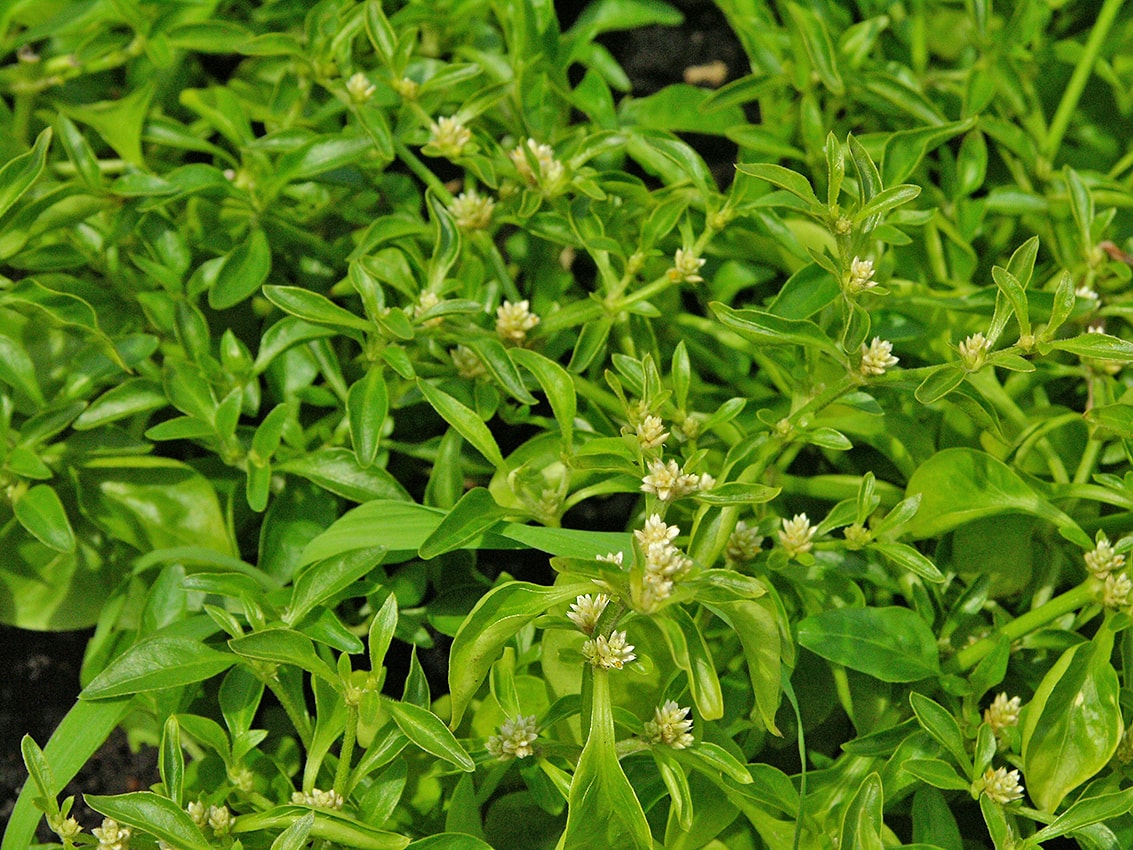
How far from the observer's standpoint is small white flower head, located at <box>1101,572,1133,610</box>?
1.26 meters

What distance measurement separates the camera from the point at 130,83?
1736mm

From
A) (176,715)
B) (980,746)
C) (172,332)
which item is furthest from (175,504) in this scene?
(980,746)

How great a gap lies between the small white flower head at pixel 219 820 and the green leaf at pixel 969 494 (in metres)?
0.85

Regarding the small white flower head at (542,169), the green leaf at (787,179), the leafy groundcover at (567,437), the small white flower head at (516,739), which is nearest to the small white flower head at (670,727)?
the leafy groundcover at (567,437)

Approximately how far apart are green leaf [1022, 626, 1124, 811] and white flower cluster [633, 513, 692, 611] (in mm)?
495

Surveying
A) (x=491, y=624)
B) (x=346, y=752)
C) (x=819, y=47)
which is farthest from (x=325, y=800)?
(x=819, y=47)

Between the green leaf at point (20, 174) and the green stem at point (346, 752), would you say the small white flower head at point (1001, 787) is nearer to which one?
the green stem at point (346, 752)

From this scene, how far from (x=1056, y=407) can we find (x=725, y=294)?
0.49 meters

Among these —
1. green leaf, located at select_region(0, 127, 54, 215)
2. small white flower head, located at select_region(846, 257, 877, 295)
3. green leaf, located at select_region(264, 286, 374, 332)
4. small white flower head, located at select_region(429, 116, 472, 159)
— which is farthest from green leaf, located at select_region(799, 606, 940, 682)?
green leaf, located at select_region(0, 127, 54, 215)

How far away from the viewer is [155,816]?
113cm

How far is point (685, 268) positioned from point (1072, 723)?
2.29ft

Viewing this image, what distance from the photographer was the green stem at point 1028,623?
→ 131 centimetres

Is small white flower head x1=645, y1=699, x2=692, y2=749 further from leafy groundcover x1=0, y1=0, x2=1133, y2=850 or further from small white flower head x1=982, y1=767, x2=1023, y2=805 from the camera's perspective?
small white flower head x1=982, y1=767, x2=1023, y2=805

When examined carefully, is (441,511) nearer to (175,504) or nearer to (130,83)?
(175,504)
